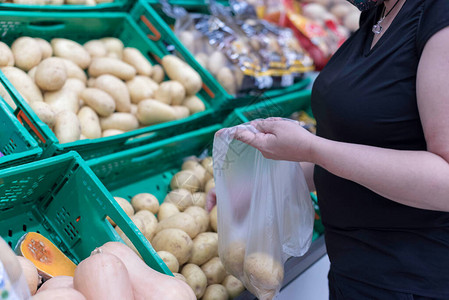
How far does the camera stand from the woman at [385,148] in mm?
880

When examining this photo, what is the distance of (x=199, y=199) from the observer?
1828mm

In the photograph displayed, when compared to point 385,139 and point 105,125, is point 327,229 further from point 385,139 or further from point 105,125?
point 105,125

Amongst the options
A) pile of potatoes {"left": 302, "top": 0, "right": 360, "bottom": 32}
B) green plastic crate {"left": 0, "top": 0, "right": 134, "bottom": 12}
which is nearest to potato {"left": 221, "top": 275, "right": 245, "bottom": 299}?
green plastic crate {"left": 0, "top": 0, "right": 134, "bottom": 12}

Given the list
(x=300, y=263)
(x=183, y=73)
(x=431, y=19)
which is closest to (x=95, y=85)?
(x=183, y=73)

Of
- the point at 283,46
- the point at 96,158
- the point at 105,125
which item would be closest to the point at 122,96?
the point at 105,125

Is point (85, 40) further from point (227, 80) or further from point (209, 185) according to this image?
point (209, 185)

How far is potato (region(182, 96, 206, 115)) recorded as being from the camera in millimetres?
2291

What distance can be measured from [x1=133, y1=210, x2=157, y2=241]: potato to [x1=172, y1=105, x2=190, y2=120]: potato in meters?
0.64

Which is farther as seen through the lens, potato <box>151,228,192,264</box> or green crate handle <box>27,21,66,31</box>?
green crate handle <box>27,21,66,31</box>

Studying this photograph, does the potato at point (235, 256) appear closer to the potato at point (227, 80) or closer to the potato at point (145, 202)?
the potato at point (145, 202)

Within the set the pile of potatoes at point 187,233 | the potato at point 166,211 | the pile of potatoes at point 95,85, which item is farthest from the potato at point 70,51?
the potato at point 166,211

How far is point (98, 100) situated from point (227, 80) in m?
0.80

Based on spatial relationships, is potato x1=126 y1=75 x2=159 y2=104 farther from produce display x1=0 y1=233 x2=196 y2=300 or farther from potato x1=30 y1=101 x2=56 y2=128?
produce display x1=0 y1=233 x2=196 y2=300

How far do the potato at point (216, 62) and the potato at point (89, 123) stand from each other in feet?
2.70
